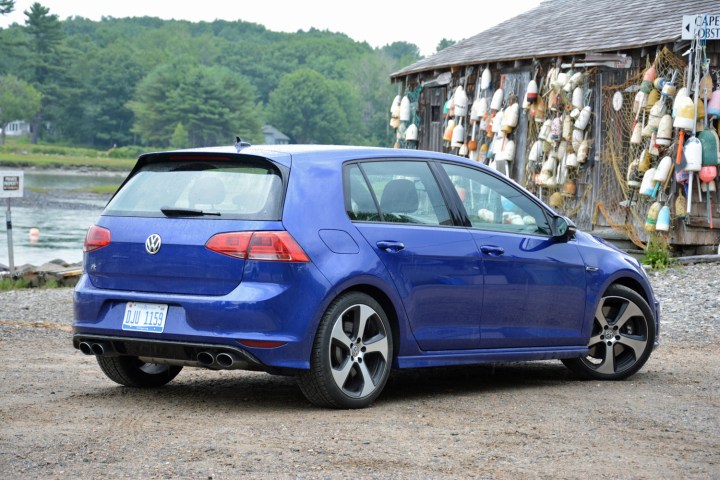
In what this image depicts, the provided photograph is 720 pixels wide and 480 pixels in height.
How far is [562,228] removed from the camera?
342 inches

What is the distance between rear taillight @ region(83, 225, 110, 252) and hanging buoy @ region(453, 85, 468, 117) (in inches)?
719

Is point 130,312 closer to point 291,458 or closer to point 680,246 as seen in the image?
point 291,458

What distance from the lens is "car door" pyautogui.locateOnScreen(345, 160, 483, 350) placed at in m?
7.60

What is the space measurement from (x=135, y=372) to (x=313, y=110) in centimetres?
16051

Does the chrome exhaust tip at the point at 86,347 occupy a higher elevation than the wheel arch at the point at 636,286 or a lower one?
lower

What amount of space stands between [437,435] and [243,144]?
7.25ft

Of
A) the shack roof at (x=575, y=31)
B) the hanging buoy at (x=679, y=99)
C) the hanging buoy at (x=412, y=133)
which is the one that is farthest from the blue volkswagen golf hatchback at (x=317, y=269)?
Answer: the hanging buoy at (x=412, y=133)

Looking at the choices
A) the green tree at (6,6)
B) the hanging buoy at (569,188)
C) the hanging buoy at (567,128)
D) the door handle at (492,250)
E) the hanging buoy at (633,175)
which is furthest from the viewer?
the green tree at (6,6)

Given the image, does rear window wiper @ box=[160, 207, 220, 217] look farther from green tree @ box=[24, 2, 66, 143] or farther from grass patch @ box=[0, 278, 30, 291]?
green tree @ box=[24, 2, 66, 143]

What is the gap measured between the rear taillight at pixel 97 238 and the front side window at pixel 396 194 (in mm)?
1426

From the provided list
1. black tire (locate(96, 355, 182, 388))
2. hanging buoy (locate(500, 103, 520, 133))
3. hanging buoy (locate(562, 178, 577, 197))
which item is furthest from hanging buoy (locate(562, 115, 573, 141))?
black tire (locate(96, 355, 182, 388))

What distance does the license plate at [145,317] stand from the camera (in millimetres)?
7195

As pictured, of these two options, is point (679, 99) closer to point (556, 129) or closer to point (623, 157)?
point (623, 157)

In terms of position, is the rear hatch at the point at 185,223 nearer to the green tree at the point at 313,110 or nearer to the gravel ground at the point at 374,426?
the gravel ground at the point at 374,426
